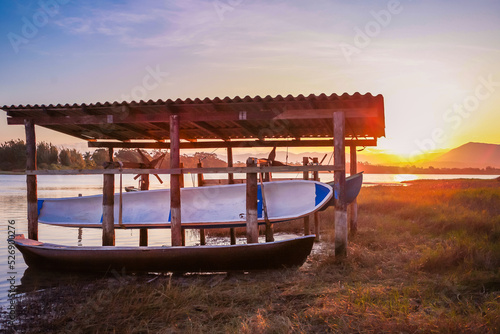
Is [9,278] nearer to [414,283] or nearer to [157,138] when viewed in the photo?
[157,138]

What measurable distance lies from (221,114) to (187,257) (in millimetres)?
3563

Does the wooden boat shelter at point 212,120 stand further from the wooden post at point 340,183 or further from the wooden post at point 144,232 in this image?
the wooden post at point 144,232

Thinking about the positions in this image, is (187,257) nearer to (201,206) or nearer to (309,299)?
(201,206)

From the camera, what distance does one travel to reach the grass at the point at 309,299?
16.6 feet

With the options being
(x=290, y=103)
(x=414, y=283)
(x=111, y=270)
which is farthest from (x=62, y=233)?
(x=414, y=283)

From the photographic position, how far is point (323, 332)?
16.5ft

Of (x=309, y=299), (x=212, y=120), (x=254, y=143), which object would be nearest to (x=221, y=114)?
(x=212, y=120)

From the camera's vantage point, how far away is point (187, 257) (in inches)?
349

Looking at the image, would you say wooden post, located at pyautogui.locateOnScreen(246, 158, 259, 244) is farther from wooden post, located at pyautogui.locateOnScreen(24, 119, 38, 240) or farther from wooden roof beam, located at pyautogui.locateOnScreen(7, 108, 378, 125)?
wooden post, located at pyautogui.locateOnScreen(24, 119, 38, 240)

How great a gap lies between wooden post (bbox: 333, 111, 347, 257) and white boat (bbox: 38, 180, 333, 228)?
371 mm

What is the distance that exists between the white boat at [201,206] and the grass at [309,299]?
1662 mm

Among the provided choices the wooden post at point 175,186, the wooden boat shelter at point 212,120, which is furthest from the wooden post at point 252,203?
the wooden post at point 175,186

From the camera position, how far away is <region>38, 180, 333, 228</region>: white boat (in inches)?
400

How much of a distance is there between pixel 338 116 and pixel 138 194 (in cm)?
682
